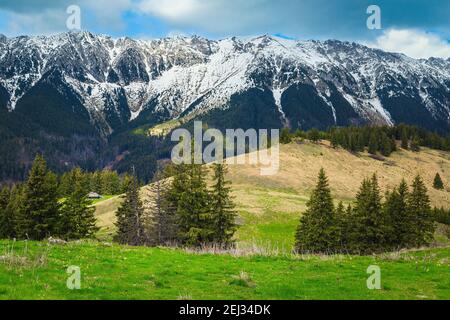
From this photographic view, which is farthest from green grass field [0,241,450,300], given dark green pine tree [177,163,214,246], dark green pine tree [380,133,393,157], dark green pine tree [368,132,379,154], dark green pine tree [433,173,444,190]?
dark green pine tree [380,133,393,157]

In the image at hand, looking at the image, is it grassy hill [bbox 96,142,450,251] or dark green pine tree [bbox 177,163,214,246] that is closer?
dark green pine tree [bbox 177,163,214,246]

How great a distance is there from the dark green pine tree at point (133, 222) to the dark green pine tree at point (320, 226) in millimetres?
22819

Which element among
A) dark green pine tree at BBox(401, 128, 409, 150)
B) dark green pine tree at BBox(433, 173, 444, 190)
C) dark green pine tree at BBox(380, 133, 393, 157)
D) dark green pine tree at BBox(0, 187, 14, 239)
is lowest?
A: dark green pine tree at BBox(0, 187, 14, 239)

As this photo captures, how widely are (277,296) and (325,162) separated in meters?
137

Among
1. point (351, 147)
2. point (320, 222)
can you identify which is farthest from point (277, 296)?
point (351, 147)

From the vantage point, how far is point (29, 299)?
14805 millimetres

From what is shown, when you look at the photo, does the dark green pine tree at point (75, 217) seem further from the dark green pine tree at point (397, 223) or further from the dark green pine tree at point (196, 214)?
the dark green pine tree at point (397, 223)

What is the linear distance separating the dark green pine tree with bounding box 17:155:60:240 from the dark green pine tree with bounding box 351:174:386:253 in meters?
44.1

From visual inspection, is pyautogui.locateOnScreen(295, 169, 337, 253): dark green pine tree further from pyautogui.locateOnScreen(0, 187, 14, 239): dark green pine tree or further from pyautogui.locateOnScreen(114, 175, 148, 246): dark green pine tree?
pyautogui.locateOnScreen(0, 187, 14, 239): dark green pine tree

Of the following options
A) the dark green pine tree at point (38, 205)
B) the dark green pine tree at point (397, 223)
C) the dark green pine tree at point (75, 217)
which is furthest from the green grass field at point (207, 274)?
the dark green pine tree at point (75, 217)

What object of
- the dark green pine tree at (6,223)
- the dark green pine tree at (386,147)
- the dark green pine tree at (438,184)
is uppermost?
the dark green pine tree at (386,147)

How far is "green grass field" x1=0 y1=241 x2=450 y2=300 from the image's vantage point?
56.9 feet

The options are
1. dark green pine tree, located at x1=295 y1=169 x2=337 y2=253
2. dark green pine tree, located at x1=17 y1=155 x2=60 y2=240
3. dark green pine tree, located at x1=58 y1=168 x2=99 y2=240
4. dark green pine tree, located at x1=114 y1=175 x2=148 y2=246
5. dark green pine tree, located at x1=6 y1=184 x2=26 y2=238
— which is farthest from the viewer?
dark green pine tree, located at x1=58 y1=168 x2=99 y2=240

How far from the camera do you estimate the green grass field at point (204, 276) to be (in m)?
17.3
